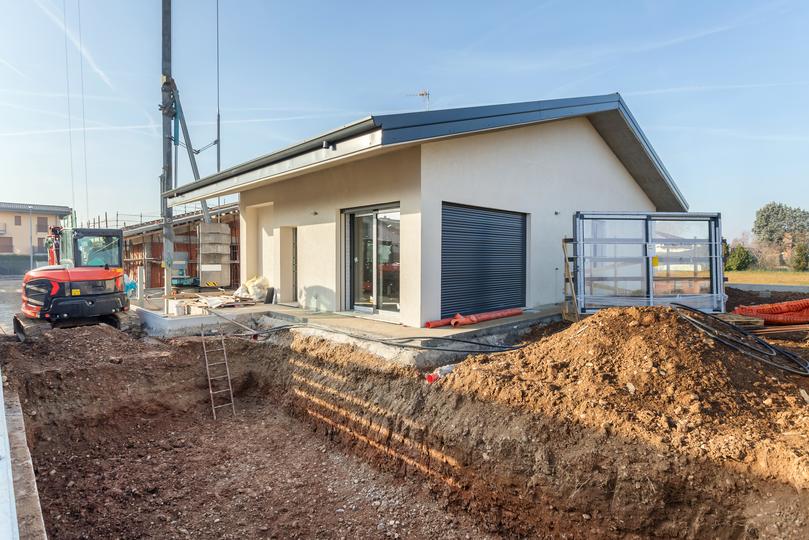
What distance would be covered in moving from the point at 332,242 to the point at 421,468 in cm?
586

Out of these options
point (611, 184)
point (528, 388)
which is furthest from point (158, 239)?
point (528, 388)

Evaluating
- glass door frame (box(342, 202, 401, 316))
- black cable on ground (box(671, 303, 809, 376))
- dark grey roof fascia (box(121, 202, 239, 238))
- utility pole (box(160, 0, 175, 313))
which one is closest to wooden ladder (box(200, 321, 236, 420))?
glass door frame (box(342, 202, 401, 316))

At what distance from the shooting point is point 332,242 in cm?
956

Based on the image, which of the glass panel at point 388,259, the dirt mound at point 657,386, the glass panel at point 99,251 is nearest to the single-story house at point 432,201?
the glass panel at point 388,259

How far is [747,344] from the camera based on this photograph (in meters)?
5.52

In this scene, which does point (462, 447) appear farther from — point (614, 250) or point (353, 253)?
point (614, 250)

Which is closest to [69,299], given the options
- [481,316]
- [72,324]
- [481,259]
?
[72,324]

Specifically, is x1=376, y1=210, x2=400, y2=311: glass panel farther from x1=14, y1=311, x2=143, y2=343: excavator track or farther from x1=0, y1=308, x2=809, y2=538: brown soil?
x1=14, y1=311, x2=143, y2=343: excavator track

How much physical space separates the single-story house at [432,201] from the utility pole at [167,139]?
98 cm

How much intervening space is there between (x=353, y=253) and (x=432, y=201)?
261 cm

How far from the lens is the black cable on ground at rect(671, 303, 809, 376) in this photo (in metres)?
5.08

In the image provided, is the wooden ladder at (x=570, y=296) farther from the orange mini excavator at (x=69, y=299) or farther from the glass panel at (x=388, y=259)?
the orange mini excavator at (x=69, y=299)

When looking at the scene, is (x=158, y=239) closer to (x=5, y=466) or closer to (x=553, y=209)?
(x=553, y=209)

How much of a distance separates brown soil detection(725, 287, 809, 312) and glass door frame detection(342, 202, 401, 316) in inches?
401
